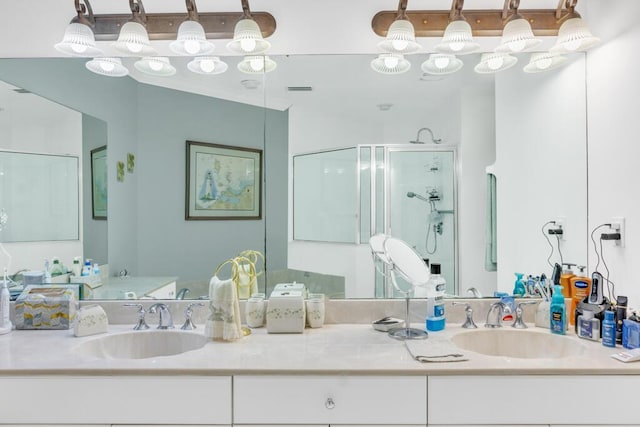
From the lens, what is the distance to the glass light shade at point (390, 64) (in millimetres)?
1904

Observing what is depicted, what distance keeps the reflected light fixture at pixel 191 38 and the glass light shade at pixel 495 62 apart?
1.26 m

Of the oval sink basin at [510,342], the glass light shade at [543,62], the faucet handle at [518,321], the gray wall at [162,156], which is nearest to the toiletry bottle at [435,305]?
the oval sink basin at [510,342]

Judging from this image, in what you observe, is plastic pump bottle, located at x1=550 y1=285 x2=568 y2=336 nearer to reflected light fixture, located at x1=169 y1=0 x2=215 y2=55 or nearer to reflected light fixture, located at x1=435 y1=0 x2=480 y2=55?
reflected light fixture, located at x1=435 y1=0 x2=480 y2=55

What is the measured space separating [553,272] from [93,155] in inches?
88.3

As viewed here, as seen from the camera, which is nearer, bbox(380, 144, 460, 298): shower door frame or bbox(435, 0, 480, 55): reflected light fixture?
bbox(435, 0, 480, 55): reflected light fixture

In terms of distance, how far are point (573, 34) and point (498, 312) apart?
1.22 metres

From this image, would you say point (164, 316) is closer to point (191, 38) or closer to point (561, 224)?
point (191, 38)

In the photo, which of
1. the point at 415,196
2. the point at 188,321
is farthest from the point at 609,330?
the point at 188,321

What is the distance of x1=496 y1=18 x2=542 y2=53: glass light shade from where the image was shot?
166cm

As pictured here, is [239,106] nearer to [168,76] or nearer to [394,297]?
[168,76]

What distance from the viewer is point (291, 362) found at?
1.35 meters

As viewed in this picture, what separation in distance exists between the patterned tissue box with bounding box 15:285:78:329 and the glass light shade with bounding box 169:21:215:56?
120 cm

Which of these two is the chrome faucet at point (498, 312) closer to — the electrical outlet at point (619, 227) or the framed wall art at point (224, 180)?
the electrical outlet at point (619, 227)

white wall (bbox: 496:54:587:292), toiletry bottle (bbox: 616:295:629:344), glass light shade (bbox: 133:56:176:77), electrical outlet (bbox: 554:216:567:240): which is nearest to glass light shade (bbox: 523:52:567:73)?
white wall (bbox: 496:54:587:292)
